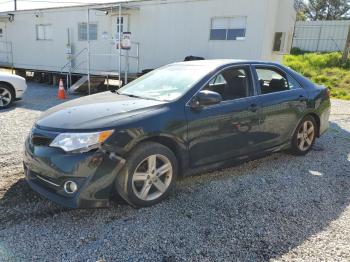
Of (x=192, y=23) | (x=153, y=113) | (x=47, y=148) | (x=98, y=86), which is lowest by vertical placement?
(x=98, y=86)

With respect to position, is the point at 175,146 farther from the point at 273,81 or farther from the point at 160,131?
the point at 273,81

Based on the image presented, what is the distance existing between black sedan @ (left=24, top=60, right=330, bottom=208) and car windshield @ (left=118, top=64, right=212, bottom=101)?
0.02 metres

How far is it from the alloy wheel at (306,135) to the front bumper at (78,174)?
128 inches

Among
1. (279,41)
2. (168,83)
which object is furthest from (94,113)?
(279,41)


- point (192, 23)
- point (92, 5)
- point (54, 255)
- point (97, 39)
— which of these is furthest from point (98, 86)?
point (54, 255)

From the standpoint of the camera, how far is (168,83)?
4.25 metres

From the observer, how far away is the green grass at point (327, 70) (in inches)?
577

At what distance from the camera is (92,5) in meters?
13.2

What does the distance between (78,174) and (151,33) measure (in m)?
10.3

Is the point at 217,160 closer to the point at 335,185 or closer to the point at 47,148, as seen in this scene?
the point at 335,185

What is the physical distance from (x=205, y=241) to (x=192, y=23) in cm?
988

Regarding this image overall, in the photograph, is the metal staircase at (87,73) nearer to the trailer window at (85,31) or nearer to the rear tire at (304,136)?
the trailer window at (85,31)

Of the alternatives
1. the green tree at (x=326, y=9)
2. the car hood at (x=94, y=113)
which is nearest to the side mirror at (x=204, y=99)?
the car hood at (x=94, y=113)

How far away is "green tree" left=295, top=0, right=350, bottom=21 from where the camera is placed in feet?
140
